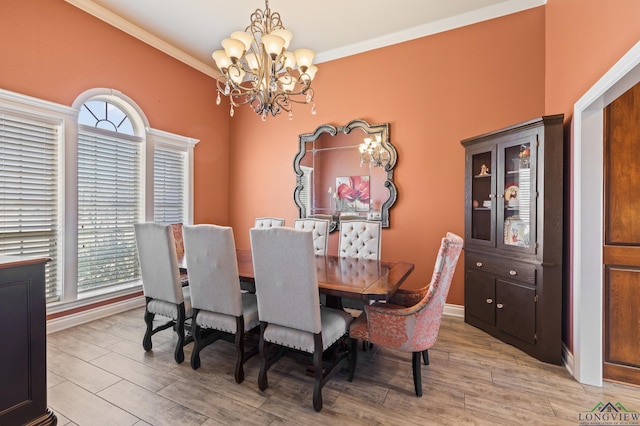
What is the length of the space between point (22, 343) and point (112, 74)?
309 cm

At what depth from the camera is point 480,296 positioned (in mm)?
3002

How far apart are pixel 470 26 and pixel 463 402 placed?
12.4 feet

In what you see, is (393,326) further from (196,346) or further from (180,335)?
(180,335)

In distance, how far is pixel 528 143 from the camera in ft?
8.38

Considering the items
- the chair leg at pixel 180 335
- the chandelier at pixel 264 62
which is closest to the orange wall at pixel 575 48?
the chandelier at pixel 264 62

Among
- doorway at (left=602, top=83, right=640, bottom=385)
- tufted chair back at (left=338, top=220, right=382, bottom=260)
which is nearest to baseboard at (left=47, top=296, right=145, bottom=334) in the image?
tufted chair back at (left=338, top=220, right=382, bottom=260)

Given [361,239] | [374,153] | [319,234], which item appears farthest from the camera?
[374,153]

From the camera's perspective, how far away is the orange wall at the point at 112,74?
105 inches

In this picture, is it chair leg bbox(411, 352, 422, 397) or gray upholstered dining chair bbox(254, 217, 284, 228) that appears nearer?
chair leg bbox(411, 352, 422, 397)

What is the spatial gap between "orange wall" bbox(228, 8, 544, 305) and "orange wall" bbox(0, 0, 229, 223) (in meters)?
1.47

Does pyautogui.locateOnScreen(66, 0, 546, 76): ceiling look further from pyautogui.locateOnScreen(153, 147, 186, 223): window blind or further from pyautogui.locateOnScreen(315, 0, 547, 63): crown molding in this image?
pyautogui.locateOnScreen(153, 147, 186, 223): window blind

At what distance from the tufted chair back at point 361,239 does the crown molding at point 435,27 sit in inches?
95.5

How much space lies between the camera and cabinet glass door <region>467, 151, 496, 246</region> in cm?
291

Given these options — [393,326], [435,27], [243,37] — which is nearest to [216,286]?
[393,326]
